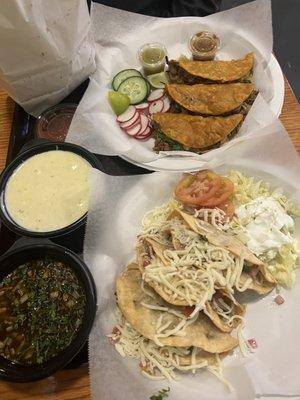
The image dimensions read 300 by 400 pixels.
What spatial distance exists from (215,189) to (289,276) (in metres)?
0.59

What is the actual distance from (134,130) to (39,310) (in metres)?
1.35

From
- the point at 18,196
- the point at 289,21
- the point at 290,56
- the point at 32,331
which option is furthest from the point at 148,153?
the point at 289,21

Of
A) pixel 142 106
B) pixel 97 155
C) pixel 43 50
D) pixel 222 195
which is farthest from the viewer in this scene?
pixel 142 106

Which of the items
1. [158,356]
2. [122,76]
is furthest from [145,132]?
[158,356]

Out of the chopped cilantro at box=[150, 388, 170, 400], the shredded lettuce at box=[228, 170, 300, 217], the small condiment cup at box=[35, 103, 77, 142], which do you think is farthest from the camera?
the small condiment cup at box=[35, 103, 77, 142]

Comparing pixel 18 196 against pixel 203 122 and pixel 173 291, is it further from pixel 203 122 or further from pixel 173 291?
pixel 203 122

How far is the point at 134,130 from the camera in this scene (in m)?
2.82

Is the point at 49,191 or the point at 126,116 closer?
the point at 49,191

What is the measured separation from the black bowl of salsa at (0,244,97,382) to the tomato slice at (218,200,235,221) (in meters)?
0.79

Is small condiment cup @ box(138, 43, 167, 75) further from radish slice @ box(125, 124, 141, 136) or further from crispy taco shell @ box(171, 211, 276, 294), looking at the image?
crispy taco shell @ box(171, 211, 276, 294)

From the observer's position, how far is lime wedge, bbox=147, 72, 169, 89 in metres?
3.10

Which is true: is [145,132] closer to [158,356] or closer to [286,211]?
[286,211]

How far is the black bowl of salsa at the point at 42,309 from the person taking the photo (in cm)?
184

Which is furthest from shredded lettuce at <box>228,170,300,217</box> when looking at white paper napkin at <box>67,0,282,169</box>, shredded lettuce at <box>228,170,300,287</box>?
white paper napkin at <box>67,0,282,169</box>
